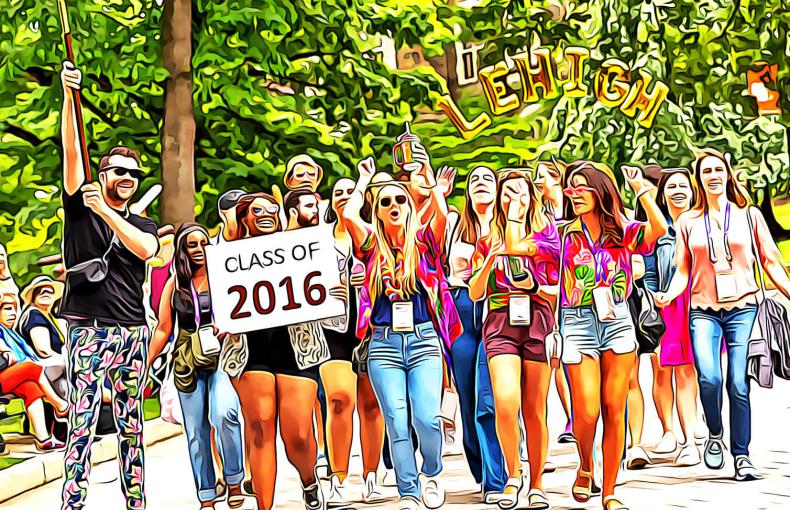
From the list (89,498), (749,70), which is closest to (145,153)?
(89,498)

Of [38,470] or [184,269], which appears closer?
[184,269]

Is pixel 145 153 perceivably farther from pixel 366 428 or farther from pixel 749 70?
pixel 749 70

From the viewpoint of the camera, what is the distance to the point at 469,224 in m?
8.73

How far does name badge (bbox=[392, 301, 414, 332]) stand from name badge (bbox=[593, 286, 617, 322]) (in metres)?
1.09

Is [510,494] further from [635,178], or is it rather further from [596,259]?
[635,178]

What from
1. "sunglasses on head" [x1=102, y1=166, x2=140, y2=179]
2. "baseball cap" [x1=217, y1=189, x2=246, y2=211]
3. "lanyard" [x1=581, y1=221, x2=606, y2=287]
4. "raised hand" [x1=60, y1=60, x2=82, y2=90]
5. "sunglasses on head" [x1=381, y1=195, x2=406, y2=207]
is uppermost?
"raised hand" [x1=60, y1=60, x2=82, y2=90]

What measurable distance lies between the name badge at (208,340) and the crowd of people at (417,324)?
1 centimetres

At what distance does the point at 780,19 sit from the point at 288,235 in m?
12.4

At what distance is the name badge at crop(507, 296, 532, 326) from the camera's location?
8.17 meters

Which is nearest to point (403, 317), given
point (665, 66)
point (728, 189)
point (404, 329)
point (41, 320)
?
point (404, 329)

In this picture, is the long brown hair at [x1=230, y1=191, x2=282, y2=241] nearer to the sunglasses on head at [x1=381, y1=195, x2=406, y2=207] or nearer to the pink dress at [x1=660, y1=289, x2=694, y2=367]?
the sunglasses on head at [x1=381, y1=195, x2=406, y2=207]

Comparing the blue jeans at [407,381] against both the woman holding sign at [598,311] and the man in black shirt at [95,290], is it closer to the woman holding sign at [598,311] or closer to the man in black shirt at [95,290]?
the woman holding sign at [598,311]

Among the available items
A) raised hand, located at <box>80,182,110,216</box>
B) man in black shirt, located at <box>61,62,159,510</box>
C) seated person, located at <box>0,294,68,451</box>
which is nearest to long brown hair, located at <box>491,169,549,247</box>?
man in black shirt, located at <box>61,62,159,510</box>

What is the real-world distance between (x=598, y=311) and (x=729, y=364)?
1.35 meters
